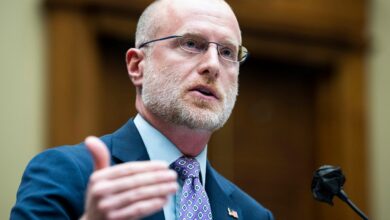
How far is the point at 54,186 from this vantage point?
2229mm

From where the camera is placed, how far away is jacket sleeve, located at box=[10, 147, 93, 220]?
2.14 meters

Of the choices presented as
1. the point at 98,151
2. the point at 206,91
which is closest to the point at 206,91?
the point at 206,91

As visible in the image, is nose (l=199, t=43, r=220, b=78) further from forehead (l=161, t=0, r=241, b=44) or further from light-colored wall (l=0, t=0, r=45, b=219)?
light-colored wall (l=0, t=0, r=45, b=219)

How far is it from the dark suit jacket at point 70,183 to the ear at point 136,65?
0.74ft

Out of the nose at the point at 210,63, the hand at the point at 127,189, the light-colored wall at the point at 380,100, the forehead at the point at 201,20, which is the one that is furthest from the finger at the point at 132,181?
the light-colored wall at the point at 380,100

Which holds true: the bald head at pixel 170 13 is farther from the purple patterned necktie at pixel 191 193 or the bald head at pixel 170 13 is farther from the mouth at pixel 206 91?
the purple patterned necktie at pixel 191 193

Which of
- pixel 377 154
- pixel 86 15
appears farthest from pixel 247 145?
pixel 86 15

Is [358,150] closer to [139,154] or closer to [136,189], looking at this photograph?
[139,154]

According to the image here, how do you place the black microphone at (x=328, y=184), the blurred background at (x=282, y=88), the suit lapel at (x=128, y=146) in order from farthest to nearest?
the blurred background at (x=282, y=88) < the suit lapel at (x=128, y=146) < the black microphone at (x=328, y=184)

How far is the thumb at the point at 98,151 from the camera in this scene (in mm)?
1750

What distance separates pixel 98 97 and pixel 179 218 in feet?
9.21

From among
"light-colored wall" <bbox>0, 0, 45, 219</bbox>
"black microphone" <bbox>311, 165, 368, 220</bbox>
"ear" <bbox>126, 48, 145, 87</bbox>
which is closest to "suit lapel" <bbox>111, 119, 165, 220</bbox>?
"ear" <bbox>126, 48, 145, 87</bbox>

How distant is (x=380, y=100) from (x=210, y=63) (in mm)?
4240

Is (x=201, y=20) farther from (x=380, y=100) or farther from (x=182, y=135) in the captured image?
(x=380, y=100)
